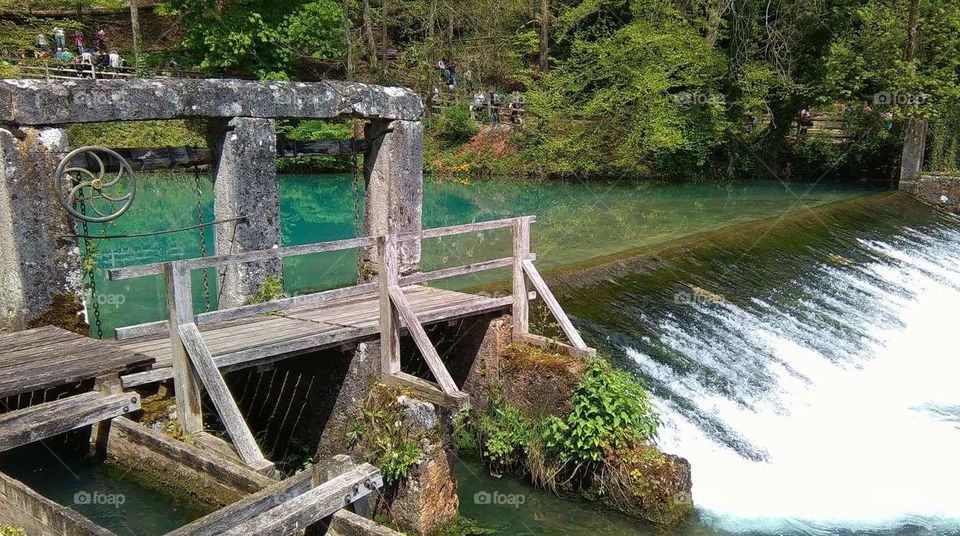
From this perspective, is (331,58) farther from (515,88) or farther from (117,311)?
(117,311)

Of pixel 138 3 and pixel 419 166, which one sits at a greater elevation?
pixel 138 3

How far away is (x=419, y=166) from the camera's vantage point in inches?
446

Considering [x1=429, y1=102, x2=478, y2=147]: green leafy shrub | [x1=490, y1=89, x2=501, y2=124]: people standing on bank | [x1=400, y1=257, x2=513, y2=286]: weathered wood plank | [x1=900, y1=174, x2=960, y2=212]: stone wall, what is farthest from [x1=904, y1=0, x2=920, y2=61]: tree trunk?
[x1=400, y1=257, x2=513, y2=286]: weathered wood plank

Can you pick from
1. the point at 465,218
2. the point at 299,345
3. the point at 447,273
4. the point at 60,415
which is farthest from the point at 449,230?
the point at 465,218

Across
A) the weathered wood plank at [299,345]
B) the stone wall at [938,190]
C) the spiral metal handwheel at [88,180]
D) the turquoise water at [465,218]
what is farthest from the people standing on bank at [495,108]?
the spiral metal handwheel at [88,180]

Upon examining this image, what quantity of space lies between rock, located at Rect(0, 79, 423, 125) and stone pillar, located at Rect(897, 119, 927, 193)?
20635mm

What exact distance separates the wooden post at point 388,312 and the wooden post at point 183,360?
189cm

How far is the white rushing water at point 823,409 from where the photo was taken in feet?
29.1

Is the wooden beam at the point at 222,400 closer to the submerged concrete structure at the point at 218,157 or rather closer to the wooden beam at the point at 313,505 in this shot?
the wooden beam at the point at 313,505

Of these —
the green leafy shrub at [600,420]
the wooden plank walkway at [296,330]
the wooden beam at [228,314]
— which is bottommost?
the green leafy shrub at [600,420]

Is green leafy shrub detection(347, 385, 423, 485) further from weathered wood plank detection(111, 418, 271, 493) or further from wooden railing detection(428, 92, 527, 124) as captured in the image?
wooden railing detection(428, 92, 527, 124)

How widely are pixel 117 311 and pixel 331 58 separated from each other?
2374 centimetres

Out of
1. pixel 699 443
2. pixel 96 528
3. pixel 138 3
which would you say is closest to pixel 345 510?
pixel 96 528

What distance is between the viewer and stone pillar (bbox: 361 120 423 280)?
11.1 meters
